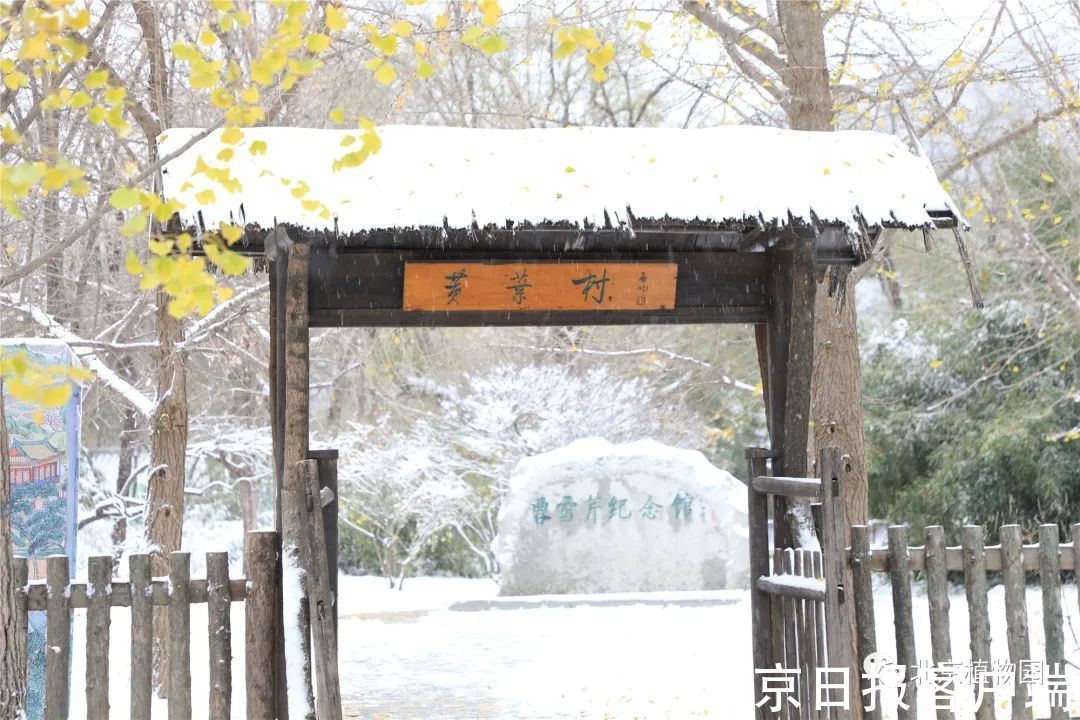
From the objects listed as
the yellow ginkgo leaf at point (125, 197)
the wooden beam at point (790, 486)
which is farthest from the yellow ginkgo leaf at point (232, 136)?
the wooden beam at point (790, 486)

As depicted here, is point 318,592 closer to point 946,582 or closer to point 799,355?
point 799,355

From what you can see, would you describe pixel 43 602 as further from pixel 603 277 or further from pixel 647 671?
pixel 647 671

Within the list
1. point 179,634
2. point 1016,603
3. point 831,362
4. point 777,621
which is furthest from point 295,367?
point 831,362

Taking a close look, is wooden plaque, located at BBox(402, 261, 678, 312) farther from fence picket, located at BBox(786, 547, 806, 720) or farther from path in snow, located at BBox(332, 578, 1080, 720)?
path in snow, located at BBox(332, 578, 1080, 720)

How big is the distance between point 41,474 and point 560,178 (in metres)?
3.45

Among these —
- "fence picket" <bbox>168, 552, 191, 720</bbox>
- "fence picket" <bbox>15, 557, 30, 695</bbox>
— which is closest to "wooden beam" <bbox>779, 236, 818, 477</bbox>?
"fence picket" <bbox>168, 552, 191, 720</bbox>

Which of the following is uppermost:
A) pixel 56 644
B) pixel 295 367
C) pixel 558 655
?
pixel 295 367

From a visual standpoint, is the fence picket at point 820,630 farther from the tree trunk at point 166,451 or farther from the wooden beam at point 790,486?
the tree trunk at point 166,451

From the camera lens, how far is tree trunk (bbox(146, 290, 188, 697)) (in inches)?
338

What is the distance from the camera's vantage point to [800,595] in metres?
5.41

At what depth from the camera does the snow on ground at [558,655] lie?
25.0ft

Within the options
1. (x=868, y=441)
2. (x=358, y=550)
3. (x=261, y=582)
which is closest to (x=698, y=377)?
(x=868, y=441)

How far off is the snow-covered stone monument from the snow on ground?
49 cm

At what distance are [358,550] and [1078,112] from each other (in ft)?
49.0
